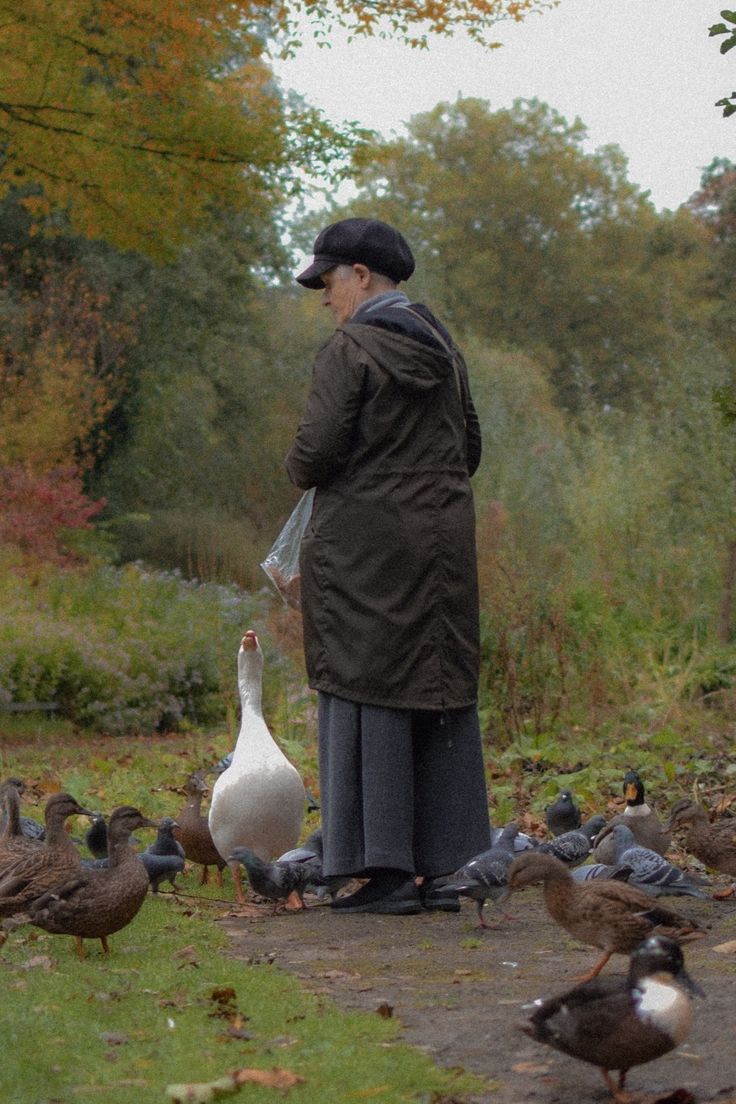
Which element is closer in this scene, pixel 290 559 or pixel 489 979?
pixel 489 979

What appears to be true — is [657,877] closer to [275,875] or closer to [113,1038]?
[275,875]

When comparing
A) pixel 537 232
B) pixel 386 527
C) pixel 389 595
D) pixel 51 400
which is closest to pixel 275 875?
pixel 389 595

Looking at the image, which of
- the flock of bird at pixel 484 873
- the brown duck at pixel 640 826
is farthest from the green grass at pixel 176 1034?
the brown duck at pixel 640 826

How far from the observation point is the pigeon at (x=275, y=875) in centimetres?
649

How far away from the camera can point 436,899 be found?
6570 mm

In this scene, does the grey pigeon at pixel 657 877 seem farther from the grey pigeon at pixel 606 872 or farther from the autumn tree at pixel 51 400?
the autumn tree at pixel 51 400

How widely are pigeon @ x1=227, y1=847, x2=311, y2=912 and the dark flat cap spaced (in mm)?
2286

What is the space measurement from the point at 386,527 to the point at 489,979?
1.87 metres

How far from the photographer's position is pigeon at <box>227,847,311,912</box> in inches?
256

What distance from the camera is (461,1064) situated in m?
3.97

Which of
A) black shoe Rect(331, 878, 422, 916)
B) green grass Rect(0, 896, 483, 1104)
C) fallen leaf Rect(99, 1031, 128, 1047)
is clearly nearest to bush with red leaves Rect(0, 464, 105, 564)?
black shoe Rect(331, 878, 422, 916)

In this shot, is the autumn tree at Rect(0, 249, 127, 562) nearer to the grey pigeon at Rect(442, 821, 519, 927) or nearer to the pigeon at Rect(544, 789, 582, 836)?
the pigeon at Rect(544, 789, 582, 836)

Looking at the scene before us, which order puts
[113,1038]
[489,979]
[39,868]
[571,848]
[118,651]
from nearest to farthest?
[113,1038] → [489,979] → [39,868] → [571,848] → [118,651]

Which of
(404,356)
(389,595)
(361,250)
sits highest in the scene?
(361,250)
